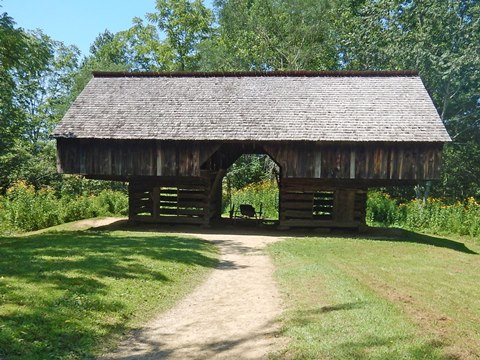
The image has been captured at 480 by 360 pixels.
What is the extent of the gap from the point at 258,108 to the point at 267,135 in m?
2.05

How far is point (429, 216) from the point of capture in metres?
21.7

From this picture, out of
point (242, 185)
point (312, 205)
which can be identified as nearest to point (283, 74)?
point (312, 205)

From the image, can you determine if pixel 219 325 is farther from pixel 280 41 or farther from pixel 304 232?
pixel 280 41

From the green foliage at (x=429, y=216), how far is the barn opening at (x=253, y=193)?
5.98 m

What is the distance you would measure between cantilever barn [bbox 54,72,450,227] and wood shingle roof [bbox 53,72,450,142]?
5 centimetres

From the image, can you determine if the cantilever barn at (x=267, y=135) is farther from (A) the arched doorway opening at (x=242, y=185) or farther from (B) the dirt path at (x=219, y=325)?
(B) the dirt path at (x=219, y=325)

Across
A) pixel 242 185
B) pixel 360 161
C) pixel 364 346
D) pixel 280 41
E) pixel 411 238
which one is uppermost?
pixel 280 41

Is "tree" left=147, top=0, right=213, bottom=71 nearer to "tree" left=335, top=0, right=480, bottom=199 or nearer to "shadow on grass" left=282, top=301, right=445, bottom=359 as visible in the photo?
"tree" left=335, top=0, right=480, bottom=199

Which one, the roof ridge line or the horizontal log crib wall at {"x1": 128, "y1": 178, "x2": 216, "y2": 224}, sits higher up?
the roof ridge line

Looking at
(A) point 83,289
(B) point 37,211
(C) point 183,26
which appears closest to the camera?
(A) point 83,289

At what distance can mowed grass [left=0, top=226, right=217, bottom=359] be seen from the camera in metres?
5.68

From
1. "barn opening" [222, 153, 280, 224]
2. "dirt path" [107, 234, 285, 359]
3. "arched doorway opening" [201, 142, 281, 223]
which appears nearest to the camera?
"dirt path" [107, 234, 285, 359]

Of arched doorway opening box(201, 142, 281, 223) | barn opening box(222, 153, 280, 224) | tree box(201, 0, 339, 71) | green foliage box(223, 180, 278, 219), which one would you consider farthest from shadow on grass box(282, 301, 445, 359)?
tree box(201, 0, 339, 71)

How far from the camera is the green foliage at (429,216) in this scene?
1948cm
